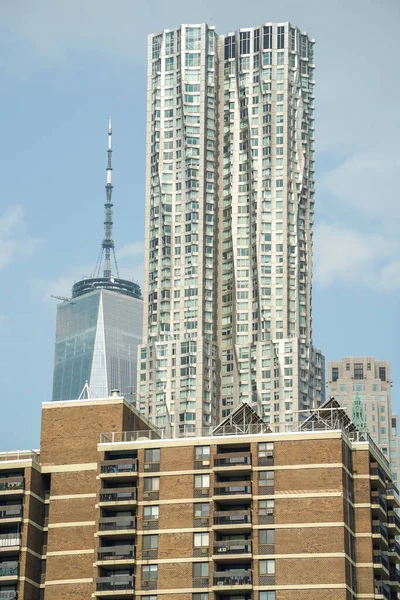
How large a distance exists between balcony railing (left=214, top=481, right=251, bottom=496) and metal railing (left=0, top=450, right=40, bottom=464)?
22.3 m

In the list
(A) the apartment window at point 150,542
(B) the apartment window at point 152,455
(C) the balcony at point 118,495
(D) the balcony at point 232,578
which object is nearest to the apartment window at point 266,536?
(D) the balcony at point 232,578

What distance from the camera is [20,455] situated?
166500 millimetres

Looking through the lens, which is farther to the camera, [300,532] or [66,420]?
[66,420]

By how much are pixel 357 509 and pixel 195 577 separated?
19.6 meters

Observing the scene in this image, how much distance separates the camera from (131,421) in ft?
550

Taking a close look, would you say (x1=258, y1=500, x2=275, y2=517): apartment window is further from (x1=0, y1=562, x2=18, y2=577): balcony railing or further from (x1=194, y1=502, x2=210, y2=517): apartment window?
(x1=0, y1=562, x2=18, y2=577): balcony railing

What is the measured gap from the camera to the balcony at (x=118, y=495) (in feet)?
519

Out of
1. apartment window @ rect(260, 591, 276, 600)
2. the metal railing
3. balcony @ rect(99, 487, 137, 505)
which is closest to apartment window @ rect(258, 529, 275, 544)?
apartment window @ rect(260, 591, 276, 600)

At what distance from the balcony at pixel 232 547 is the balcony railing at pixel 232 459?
8.70 meters

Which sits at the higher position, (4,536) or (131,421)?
(131,421)

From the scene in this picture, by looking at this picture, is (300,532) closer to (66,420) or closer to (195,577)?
(195,577)

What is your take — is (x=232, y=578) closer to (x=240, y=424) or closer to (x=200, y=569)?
(x=200, y=569)

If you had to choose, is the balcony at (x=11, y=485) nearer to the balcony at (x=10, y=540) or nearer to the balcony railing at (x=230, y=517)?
the balcony at (x=10, y=540)

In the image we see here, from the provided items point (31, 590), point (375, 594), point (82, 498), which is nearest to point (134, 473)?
point (82, 498)
